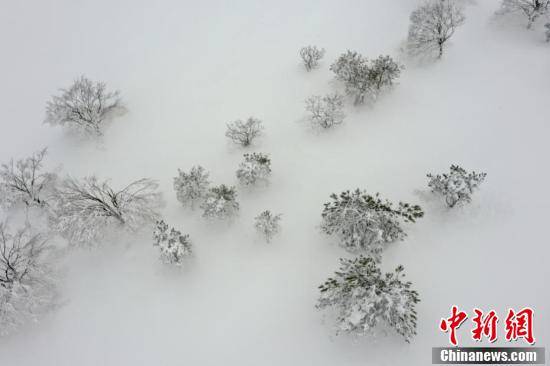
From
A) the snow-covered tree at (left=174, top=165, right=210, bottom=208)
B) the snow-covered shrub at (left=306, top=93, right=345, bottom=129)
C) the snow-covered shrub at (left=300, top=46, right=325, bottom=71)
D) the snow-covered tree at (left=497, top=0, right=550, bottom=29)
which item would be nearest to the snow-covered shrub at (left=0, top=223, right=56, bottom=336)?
the snow-covered tree at (left=174, top=165, right=210, bottom=208)

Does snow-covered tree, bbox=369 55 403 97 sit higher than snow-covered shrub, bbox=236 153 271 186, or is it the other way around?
snow-covered tree, bbox=369 55 403 97

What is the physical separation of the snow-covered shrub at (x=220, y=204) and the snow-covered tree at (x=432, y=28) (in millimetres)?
12115

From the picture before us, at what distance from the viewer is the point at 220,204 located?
1327 cm

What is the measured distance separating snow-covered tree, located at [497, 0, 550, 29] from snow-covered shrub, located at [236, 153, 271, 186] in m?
15.3

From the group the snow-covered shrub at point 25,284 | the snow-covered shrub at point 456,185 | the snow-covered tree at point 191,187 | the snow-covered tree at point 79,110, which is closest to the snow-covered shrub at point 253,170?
the snow-covered tree at point 191,187

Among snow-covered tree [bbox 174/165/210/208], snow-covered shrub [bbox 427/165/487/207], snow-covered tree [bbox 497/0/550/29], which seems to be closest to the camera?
snow-covered shrub [bbox 427/165/487/207]

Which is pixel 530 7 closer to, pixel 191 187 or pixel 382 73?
pixel 382 73

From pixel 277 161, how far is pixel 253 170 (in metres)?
1.92

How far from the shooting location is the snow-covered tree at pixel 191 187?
45.8 ft

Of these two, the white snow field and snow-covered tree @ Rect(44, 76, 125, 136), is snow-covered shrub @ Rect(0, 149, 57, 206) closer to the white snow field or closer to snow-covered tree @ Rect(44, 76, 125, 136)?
the white snow field

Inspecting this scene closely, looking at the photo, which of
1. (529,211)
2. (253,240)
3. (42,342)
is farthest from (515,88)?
(42,342)

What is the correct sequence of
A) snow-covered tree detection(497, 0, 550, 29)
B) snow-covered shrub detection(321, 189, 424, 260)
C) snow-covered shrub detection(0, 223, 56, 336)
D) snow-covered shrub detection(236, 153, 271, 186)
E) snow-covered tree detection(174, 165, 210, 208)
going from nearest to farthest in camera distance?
snow-covered shrub detection(0, 223, 56, 336)
snow-covered shrub detection(321, 189, 424, 260)
snow-covered tree detection(174, 165, 210, 208)
snow-covered shrub detection(236, 153, 271, 186)
snow-covered tree detection(497, 0, 550, 29)

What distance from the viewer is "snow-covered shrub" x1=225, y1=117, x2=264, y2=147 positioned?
15.8 m

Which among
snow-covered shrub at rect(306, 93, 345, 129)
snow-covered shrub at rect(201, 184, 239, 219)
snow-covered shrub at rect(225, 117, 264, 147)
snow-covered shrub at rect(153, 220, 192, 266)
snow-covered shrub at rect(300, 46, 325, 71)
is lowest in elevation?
snow-covered shrub at rect(153, 220, 192, 266)
